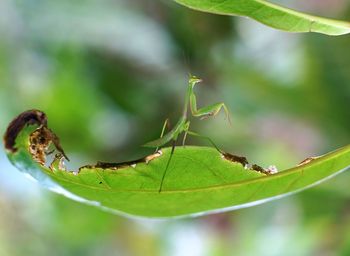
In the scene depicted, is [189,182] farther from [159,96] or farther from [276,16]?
[159,96]

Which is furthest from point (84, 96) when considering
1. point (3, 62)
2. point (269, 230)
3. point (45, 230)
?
point (269, 230)

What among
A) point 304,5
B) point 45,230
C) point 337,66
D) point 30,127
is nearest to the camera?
point 30,127

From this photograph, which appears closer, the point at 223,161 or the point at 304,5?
the point at 223,161

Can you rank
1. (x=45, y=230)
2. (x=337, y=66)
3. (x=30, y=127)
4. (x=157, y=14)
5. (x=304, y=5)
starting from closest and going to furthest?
(x=30, y=127) < (x=337, y=66) < (x=45, y=230) < (x=157, y=14) < (x=304, y=5)

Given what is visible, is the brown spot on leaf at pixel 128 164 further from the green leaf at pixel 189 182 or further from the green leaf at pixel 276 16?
the green leaf at pixel 276 16

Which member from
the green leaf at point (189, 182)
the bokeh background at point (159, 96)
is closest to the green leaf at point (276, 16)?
the green leaf at point (189, 182)

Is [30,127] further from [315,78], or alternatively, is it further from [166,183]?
[315,78]
